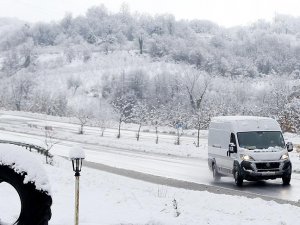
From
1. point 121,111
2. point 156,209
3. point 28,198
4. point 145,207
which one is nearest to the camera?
point 28,198

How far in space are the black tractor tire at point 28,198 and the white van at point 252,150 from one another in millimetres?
11005

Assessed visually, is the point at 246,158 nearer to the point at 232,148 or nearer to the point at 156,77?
the point at 232,148

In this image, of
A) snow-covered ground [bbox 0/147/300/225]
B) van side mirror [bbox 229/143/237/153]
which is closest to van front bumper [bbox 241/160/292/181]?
van side mirror [bbox 229/143/237/153]

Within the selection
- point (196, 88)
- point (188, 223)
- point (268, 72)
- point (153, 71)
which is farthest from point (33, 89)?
point (188, 223)

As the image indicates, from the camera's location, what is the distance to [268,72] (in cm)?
14850

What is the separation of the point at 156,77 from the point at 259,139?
9923 centimetres

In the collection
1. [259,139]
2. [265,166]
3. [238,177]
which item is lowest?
[238,177]

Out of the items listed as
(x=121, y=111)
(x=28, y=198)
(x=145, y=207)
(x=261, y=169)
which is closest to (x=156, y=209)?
(x=145, y=207)

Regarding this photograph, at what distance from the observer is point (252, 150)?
1752 cm

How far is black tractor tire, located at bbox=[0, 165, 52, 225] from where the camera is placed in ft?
24.1

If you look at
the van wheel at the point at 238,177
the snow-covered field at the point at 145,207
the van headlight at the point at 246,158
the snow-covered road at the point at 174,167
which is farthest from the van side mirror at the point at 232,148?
the snow-covered field at the point at 145,207

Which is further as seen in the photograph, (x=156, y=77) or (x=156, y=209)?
(x=156, y=77)

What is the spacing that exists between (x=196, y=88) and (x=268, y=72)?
55.9 meters

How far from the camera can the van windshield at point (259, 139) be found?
17.8 m
